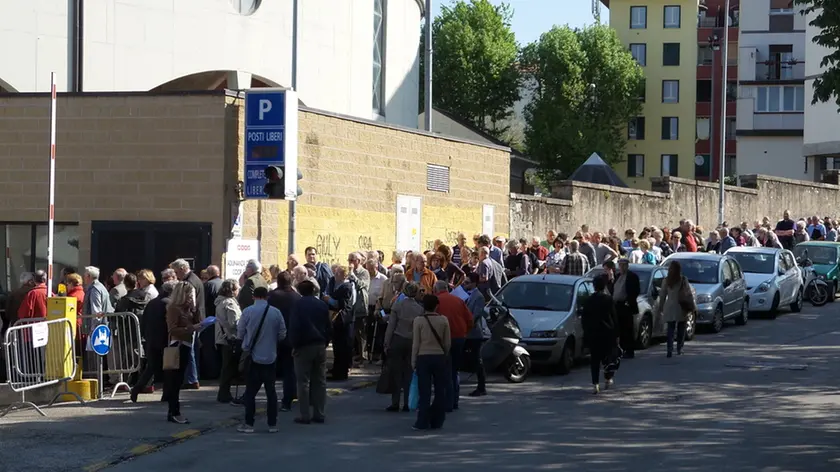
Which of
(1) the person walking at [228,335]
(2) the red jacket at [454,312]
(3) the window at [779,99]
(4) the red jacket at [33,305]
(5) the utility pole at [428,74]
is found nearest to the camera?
(2) the red jacket at [454,312]

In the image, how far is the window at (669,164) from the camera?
91.4m

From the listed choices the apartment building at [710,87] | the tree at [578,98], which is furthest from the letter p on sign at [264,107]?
the apartment building at [710,87]

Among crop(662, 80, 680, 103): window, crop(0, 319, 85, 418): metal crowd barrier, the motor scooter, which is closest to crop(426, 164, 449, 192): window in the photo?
the motor scooter

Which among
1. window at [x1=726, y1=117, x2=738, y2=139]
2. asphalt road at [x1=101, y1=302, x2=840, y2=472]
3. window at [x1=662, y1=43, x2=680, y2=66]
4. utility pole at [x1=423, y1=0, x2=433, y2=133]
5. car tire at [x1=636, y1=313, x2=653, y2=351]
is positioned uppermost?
window at [x1=662, y1=43, x2=680, y2=66]

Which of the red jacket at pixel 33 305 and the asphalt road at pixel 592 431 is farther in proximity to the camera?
the red jacket at pixel 33 305

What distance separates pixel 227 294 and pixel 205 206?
17.0 ft

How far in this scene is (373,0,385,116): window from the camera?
117ft

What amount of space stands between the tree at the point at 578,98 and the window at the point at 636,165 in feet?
23.5

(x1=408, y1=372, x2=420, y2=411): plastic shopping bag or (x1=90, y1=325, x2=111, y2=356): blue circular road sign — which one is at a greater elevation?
(x1=90, y1=325, x2=111, y2=356): blue circular road sign

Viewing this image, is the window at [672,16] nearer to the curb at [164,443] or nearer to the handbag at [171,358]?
the curb at [164,443]

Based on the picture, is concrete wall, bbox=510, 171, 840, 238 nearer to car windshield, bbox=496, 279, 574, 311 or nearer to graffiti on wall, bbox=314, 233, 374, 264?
graffiti on wall, bbox=314, 233, 374, 264

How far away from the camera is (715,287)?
26.5 meters

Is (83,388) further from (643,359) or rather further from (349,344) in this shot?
(643,359)

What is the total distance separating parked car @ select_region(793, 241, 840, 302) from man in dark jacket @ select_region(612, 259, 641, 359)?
1287cm
